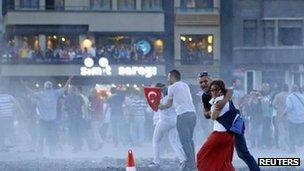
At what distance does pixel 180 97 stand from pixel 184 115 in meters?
0.30

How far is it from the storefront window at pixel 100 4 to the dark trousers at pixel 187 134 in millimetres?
37166

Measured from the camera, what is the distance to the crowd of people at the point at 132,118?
1414 centimetres

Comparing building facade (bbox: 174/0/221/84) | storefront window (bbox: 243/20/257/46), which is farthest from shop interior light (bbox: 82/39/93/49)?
storefront window (bbox: 243/20/257/46)

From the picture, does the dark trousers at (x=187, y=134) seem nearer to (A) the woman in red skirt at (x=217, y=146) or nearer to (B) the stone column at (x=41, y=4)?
(A) the woman in red skirt at (x=217, y=146)

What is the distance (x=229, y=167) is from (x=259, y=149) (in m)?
8.35

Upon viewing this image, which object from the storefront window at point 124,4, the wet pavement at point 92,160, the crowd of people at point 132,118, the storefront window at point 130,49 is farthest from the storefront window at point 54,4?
the wet pavement at point 92,160

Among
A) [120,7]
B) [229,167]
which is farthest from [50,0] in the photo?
[229,167]

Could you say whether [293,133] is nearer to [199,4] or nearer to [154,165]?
[154,165]

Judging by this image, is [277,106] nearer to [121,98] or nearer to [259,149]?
[259,149]

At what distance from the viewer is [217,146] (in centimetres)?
1117

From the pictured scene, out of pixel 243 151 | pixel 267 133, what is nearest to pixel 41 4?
pixel 267 133

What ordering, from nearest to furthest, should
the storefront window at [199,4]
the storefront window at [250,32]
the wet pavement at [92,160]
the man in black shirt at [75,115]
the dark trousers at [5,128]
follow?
the wet pavement at [92,160]
the dark trousers at [5,128]
the man in black shirt at [75,115]
the storefront window at [250,32]
the storefront window at [199,4]

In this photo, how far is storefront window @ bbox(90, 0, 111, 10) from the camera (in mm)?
50688

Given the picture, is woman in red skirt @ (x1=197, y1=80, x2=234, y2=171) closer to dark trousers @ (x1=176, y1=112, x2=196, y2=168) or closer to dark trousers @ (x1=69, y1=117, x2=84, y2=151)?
dark trousers @ (x1=176, y1=112, x2=196, y2=168)
